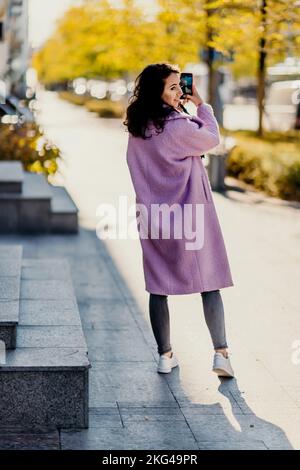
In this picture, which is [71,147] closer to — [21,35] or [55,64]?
[21,35]

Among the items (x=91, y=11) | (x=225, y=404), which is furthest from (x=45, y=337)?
(x=91, y=11)

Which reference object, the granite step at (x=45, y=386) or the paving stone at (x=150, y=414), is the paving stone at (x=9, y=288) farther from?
the paving stone at (x=150, y=414)

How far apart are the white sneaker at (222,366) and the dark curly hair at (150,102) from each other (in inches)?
57.2

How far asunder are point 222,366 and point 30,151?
30.3ft

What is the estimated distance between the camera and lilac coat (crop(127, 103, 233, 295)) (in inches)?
252

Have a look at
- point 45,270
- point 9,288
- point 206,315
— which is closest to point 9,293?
point 9,288

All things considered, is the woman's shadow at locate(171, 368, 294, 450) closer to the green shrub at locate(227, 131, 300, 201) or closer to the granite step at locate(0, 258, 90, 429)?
the granite step at locate(0, 258, 90, 429)

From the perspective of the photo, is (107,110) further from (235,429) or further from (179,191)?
(235,429)

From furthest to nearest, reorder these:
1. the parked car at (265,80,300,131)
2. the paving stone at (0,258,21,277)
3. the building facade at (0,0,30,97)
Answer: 1. the parked car at (265,80,300,131)
2. the building facade at (0,0,30,97)
3. the paving stone at (0,258,21,277)

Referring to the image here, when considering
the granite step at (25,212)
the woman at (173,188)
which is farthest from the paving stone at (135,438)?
the granite step at (25,212)

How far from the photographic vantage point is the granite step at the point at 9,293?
600 centimetres

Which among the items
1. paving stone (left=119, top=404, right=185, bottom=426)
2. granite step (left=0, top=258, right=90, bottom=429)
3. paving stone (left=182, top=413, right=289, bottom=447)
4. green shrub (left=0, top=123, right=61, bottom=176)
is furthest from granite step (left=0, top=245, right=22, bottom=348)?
green shrub (left=0, top=123, right=61, bottom=176)

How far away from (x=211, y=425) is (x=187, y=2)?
1453cm

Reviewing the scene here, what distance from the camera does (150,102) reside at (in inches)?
251
